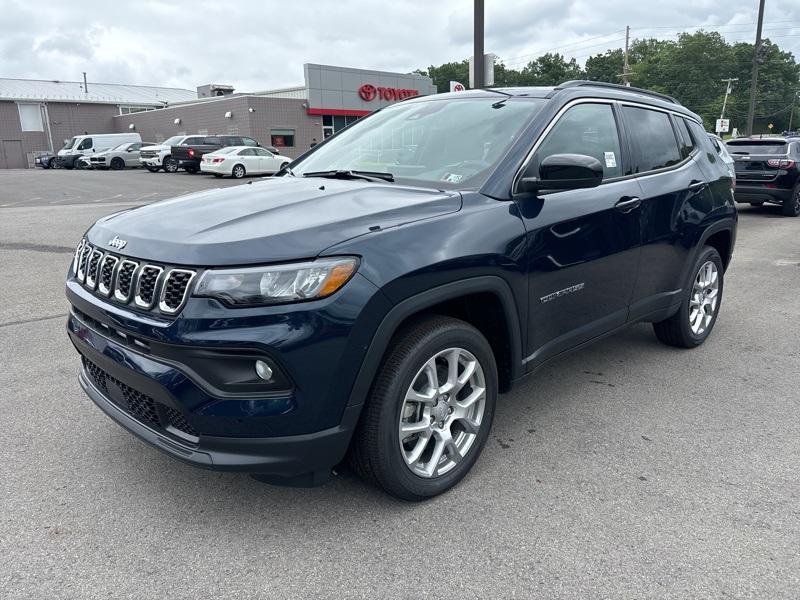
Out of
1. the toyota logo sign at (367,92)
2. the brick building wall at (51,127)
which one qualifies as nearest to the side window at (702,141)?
the toyota logo sign at (367,92)

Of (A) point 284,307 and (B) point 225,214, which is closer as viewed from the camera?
(A) point 284,307

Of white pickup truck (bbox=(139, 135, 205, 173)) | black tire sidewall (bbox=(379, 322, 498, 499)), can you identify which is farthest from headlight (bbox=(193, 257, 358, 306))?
white pickup truck (bbox=(139, 135, 205, 173))

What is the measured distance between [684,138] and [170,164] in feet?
97.5

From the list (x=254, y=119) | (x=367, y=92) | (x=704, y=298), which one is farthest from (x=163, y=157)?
(x=704, y=298)

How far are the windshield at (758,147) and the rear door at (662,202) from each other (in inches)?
416

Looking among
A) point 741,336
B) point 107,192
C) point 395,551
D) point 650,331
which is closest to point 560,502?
point 395,551

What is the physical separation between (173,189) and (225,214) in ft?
67.1

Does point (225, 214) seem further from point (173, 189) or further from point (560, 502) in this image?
point (173, 189)

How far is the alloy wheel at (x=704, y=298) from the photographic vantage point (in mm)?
4754

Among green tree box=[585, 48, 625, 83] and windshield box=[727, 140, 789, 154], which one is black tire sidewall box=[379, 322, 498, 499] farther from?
green tree box=[585, 48, 625, 83]

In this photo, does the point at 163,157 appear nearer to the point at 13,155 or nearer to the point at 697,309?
the point at 697,309

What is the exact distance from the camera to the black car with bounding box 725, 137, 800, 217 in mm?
13047

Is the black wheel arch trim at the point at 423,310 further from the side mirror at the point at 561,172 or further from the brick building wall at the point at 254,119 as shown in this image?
the brick building wall at the point at 254,119

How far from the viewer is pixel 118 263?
2566mm
